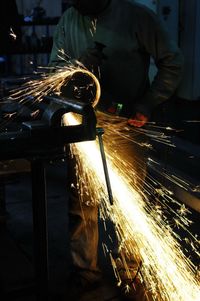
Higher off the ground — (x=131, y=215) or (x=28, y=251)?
(x=131, y=215)

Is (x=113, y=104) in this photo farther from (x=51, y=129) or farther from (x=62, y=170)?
(x=62, y=170)

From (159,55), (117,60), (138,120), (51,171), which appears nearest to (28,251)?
(138,120)

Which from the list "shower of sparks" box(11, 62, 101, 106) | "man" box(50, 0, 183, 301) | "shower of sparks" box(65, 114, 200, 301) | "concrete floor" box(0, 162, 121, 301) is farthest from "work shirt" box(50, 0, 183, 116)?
"concrete floor" box(0, 162, 121, 301)

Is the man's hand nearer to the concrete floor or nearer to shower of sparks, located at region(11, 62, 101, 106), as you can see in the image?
shower of sparks, located at region(11, 62, 101, 106)

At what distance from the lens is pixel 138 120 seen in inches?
109

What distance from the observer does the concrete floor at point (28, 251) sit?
2.89 metres

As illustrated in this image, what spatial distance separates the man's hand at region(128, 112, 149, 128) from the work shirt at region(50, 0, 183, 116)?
0.03 meters

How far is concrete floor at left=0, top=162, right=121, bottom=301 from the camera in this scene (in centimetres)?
289

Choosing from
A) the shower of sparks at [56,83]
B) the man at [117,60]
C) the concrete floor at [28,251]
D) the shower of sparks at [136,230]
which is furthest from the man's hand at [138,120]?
the concrete floor at [28,251]

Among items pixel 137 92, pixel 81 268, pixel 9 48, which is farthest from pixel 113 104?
pixel 9 48

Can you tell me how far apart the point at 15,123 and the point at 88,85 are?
0.58 metres

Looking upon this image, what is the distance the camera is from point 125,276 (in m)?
2.97

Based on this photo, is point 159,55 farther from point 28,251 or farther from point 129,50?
point 28,251

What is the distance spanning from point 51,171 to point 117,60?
2601mm
